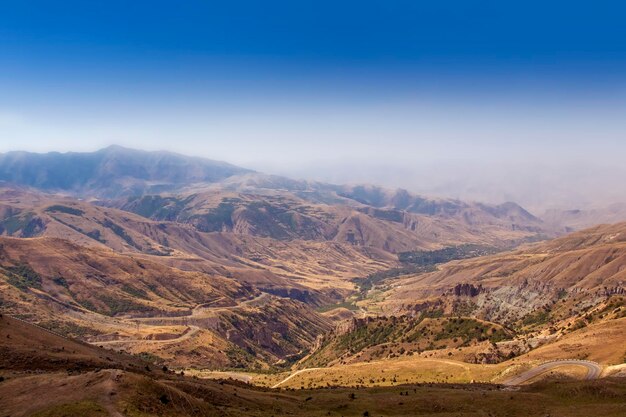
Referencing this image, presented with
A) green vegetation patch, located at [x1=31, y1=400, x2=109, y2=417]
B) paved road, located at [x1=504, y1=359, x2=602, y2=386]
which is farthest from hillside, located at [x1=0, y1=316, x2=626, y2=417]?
paved road, located at [x1=504, y1=359, x2=602, y2=386]

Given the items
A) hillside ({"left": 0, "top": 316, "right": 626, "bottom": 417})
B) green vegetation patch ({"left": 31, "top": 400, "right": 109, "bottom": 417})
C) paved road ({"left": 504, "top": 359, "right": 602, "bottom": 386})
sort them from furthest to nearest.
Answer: paved road ({"left": 504, "top": 359, "right": 602, "bottom": 386})
hillside ({"left": 0, "top": 316, "right": 626, "bottom": 417})
green vegetation patch ({"left": 31, "top": 400, "right": 109, "bottom": 417})

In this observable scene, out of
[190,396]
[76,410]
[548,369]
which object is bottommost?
Answer: [548,369]

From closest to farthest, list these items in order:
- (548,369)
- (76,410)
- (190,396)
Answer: (76,410), (190,396), (548,369)

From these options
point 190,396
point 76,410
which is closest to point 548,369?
point 190,396

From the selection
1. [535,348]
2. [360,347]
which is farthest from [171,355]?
[535,348]

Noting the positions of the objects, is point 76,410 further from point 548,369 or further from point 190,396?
point 548,369

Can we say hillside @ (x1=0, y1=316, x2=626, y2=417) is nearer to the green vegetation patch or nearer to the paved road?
the green vegetation patch

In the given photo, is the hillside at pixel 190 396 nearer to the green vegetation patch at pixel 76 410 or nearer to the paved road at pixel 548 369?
the green vegetation patch at pixel 76 410

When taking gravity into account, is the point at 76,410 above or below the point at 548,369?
above
